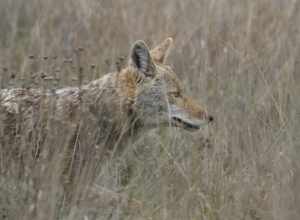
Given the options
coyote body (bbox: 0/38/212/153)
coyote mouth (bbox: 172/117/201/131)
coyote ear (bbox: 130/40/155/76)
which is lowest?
coyote mouth (bbox: 172/117/201/131)

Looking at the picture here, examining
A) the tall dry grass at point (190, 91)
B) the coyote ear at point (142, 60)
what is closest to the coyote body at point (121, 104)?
the coyote ear at point (142, 60)

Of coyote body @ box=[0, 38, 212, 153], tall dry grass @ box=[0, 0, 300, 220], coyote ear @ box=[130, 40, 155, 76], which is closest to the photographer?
tall dry grass @ box=[0, 0, 300, 220]

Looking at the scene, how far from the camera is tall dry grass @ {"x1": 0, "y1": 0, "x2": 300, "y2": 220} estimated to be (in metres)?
4.67

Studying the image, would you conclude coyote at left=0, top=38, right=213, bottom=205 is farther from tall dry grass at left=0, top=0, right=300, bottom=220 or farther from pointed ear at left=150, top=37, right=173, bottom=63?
tall dry grass at left=0, top=0, right=300, bottom=220

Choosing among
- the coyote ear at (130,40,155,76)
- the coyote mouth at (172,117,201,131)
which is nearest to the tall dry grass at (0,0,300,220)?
the coyote mouth at (172,117,201,131)

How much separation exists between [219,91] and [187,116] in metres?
0.75

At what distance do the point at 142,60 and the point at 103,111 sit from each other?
17.8 inches

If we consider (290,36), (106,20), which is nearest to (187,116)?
(290,36)

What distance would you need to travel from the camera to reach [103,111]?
569 cm

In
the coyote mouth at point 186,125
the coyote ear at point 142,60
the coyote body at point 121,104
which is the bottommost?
the coyote mouth at point 186,125

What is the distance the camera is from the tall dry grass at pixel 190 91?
467 cm

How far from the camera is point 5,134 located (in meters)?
5.23

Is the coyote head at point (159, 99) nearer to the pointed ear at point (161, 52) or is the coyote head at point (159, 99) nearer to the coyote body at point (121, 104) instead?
the coyote body at point (121, 104)

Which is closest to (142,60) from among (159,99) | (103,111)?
(159,99)
